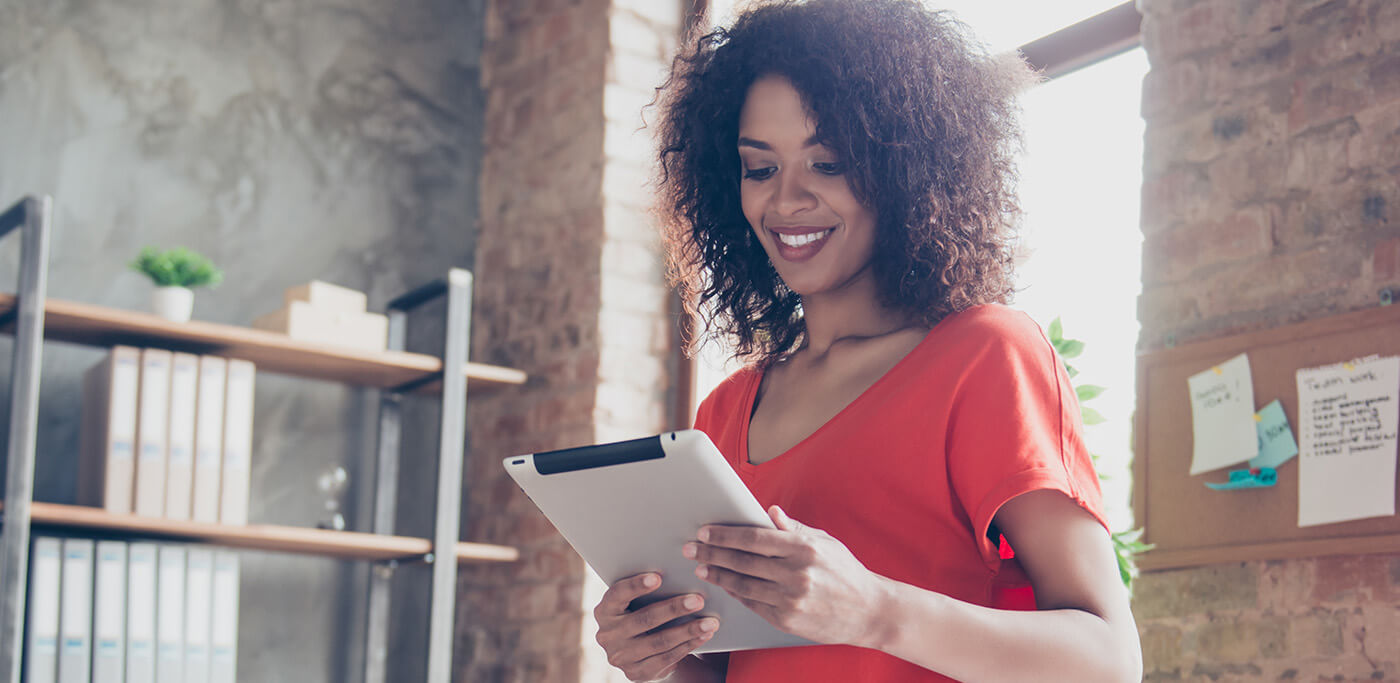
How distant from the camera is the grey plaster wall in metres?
2.92

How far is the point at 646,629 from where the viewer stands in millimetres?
997

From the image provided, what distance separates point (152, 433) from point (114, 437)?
0.23ft

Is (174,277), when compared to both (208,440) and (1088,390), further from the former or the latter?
(1088,390)

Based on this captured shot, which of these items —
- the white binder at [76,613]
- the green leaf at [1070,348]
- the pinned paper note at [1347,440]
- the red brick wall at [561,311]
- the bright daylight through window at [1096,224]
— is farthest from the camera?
the red brick wall at [561,311]

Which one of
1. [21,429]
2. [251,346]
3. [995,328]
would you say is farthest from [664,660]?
[251,346]

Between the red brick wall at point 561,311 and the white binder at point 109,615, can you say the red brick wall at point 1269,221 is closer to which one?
the red brick wall at point 561,311

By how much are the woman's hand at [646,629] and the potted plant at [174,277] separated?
6.21 ft

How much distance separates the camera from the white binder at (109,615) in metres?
2.41

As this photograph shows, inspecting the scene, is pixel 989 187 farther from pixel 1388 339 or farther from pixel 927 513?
pixel 1388 339

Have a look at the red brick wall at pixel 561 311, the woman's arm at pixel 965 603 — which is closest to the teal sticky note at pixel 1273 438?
the woman's arm at pixel 965 603

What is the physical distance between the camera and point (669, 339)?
3.21 meters

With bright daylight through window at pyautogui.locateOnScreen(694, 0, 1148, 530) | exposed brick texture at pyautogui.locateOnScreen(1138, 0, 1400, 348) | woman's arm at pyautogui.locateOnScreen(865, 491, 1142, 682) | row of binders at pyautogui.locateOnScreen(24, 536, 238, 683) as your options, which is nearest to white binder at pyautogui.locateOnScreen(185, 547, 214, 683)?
row of binders at pyautogui.locateOnScreen(24, 536, 238, 683)

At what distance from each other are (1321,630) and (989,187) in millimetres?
1015

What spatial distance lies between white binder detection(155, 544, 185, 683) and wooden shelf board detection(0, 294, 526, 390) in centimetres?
43
